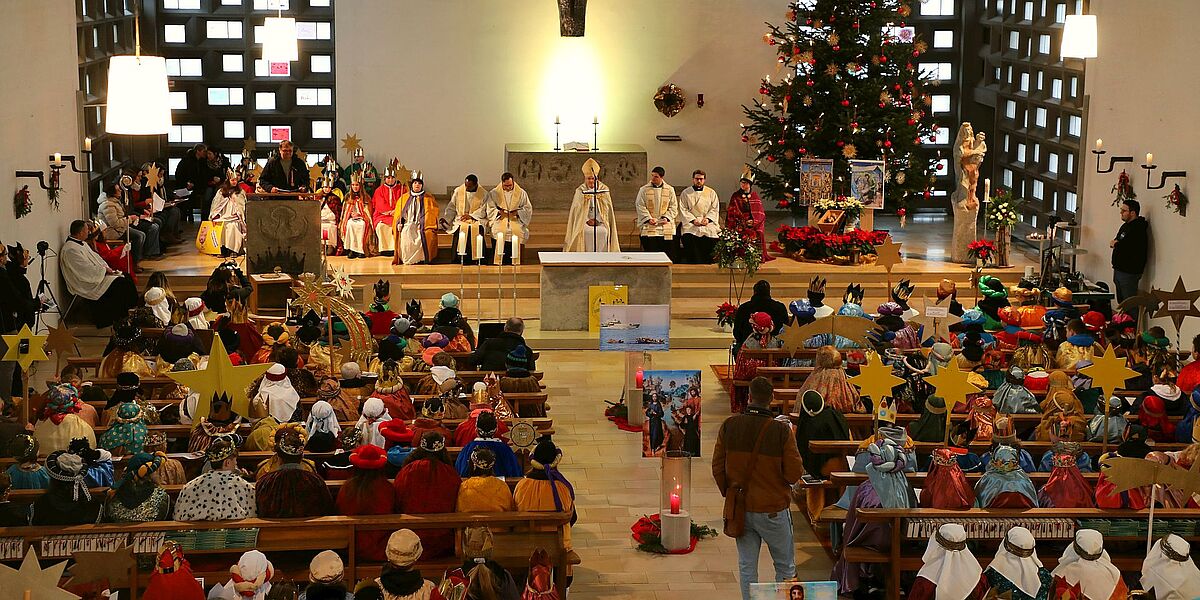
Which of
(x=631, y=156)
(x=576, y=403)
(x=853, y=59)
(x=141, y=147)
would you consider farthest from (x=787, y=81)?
(x=141, y=147)

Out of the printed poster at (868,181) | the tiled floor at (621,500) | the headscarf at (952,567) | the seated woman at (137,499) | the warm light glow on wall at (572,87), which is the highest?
the warm light glow on wall at (572,87)

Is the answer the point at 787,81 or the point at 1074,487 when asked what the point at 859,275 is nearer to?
the point at 787,81

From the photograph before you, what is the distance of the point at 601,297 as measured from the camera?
613 inches

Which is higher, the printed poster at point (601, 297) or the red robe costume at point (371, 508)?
the printed poster at point (601, 297)

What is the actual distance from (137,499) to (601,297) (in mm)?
8180

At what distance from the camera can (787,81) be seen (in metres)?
19.8

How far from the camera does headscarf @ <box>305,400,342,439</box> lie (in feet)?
→ 30.6

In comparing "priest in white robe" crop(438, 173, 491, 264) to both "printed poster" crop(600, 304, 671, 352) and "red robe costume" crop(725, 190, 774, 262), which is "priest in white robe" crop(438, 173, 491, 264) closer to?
"red robe costume" crop(725, 190, 774, 262)

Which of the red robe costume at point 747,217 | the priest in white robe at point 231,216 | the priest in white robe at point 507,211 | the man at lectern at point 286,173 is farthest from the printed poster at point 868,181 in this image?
the priest in white robe at point 231,216

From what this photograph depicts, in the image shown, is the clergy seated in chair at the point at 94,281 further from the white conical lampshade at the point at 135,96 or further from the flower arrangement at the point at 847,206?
the white conical lampshade at the point at 135,96

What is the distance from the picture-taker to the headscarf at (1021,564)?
7.22 m

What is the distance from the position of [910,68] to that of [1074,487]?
40.1 ft

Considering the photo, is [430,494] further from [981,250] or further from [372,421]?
[981,250]

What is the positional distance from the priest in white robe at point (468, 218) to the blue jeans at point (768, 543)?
1024 centimetres
